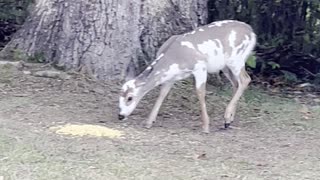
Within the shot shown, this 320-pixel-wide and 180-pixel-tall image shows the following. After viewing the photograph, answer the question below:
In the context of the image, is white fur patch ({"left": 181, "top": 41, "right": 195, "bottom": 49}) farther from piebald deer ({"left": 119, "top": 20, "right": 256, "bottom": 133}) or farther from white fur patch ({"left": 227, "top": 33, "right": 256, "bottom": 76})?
white fur patch ({"left": 227, "top": 33, "right": 256, "bottom": 76})

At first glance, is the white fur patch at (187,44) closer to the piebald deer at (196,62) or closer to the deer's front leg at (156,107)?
the piebald deer at (196,62)

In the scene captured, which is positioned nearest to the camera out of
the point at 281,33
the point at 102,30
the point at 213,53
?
the point at 213,53

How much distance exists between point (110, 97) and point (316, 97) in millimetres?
2468

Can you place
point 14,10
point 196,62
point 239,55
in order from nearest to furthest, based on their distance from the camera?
point 196,62, point 239,55, point 14,10

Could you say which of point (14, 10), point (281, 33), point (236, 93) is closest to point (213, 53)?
point (236, 93)

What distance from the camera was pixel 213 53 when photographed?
772 centimetres

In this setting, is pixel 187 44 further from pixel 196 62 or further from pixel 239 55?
pixel 239 55

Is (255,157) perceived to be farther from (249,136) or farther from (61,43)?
(61,43)

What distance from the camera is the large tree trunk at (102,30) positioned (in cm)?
896

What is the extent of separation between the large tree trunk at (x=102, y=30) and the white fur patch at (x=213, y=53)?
1.53 meters

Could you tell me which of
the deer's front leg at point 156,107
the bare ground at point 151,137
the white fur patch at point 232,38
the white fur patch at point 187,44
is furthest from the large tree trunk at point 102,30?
the white fur patch at point 232,38

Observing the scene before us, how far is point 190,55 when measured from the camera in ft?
25.0

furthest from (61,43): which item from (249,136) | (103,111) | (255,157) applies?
(255,157)

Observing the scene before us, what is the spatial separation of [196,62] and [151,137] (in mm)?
818
